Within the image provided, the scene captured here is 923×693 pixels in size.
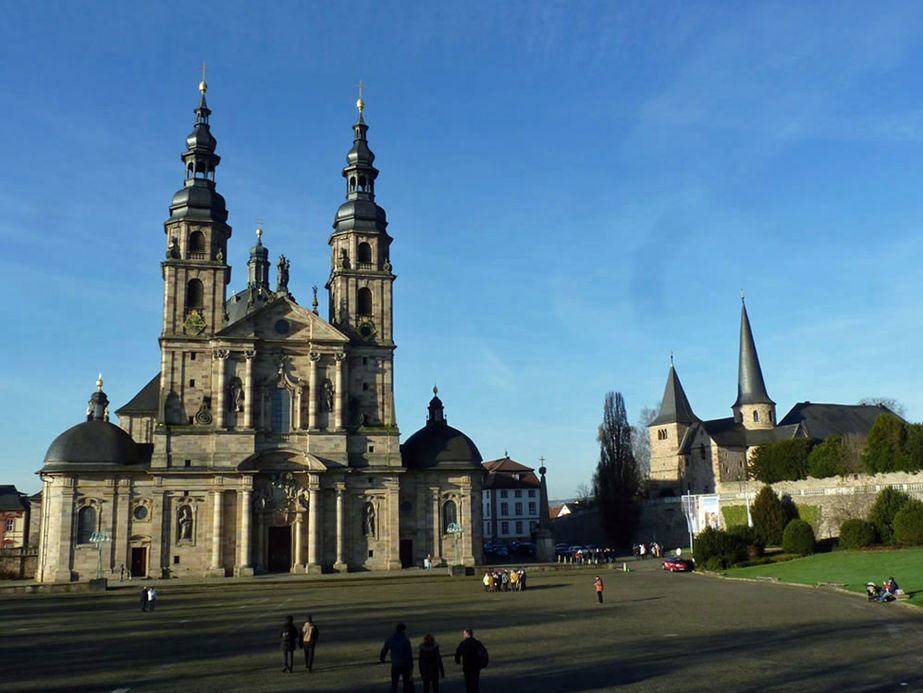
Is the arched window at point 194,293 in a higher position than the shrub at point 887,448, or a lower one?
higher

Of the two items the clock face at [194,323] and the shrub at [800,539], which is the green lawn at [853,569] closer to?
the shrub at [800,539]

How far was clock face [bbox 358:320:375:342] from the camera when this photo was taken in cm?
6288

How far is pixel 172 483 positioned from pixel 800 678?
4673 centimetres

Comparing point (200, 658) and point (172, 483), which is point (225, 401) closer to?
point (172, 483)

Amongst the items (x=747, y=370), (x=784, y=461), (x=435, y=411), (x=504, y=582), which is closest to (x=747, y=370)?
(x=747, y=370)

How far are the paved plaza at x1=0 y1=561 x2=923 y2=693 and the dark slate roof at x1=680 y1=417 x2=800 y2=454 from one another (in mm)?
48652

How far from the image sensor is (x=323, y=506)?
191 feet

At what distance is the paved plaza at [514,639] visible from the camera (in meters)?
18.1

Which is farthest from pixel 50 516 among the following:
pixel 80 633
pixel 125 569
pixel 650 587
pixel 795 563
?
pixel 795 563

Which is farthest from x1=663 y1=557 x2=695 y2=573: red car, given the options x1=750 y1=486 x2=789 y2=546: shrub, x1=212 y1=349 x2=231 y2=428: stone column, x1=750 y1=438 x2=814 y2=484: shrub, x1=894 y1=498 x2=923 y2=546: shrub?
x1=212 y1=349 x2=231 y2=428: stone column

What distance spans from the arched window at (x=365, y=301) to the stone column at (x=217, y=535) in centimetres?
1686

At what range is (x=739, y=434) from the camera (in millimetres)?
91750

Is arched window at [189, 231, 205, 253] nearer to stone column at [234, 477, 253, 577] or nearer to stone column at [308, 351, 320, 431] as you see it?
stone column at [308, 351, 320, 431]

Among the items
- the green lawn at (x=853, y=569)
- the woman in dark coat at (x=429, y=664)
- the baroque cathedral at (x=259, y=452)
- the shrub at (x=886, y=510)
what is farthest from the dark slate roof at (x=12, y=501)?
the woman in dark coat at (x=429, y=664)
